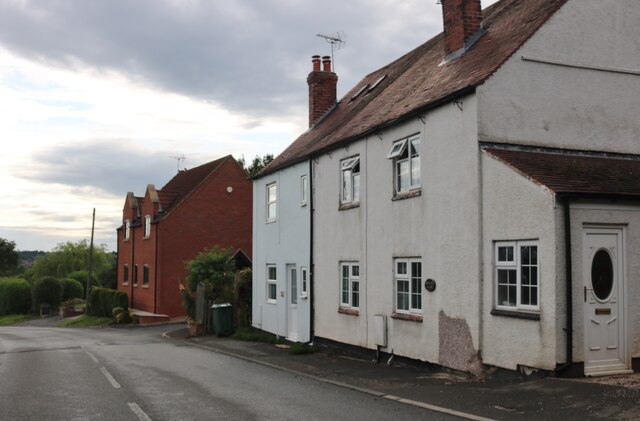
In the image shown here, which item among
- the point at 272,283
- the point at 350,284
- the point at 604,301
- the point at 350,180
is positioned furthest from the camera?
the point at 272,283

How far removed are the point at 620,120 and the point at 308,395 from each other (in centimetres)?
811

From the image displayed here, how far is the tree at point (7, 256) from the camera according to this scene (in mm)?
88438

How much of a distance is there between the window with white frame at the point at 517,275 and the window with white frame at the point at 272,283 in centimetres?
1195

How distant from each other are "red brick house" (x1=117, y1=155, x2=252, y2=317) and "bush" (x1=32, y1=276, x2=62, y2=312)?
52.0 feet

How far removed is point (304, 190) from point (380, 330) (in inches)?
258

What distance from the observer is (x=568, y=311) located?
1021 centimetres

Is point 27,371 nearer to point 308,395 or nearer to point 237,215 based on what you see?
point 308,395

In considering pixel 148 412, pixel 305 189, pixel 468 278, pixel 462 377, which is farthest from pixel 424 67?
pixel 148 412

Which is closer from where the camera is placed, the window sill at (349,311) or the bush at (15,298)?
the window sill at (349,311)

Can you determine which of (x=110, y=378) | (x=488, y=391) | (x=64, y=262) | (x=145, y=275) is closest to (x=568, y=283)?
(x=488, y=391)

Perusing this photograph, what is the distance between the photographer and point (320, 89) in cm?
2528

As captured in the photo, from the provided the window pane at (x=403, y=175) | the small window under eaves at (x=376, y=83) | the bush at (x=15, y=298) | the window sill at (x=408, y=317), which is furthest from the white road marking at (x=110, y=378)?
the bush at (x=15, y=298)

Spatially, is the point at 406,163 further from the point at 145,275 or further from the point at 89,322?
the point at 89,322

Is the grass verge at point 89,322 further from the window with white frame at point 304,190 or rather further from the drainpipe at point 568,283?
the drainpipe at point 568,283
